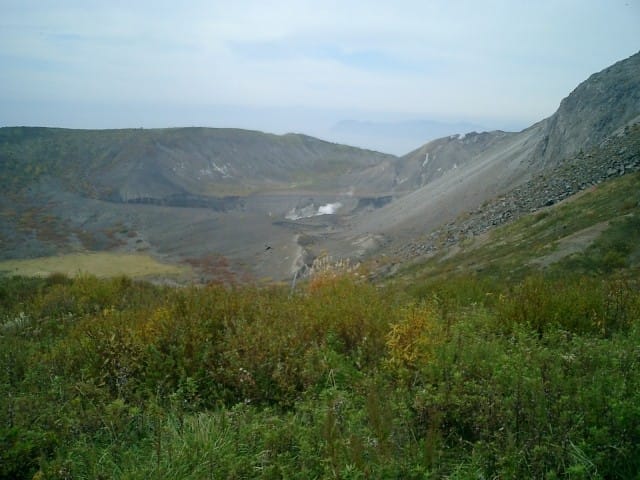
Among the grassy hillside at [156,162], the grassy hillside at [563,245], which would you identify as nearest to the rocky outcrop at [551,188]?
the grassy hillside at [563,245]

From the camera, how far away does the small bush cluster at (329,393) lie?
312cm

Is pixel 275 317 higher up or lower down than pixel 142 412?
higher up

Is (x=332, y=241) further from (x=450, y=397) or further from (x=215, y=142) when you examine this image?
(x=215, y=142)

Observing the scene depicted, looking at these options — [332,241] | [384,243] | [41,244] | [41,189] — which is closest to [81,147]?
[41,189]

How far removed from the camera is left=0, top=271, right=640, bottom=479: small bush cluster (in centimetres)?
312

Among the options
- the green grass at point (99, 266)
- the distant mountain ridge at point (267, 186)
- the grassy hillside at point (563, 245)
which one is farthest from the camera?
the green grass at point (99, 266)

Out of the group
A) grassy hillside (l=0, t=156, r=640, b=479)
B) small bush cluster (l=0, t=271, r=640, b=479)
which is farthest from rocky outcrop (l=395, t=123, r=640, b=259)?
small bush cluster (l=0, t=271, r=640, b=479)

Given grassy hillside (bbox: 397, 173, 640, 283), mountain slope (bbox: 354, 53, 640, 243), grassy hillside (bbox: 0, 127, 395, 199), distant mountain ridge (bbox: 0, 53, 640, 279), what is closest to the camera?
grassy hillside (bbox: 397, 173, 640, 283)

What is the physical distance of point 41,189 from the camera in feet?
203

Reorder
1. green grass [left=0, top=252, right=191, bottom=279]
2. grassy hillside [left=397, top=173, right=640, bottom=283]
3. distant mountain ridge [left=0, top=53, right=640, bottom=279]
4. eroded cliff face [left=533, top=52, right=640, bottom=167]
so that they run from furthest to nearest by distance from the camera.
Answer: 1. green grass [left=0, top=252, right=191, bottom=279]
2. distant mountain ridge [left=0, top=53, right=640, bottom=279]
3. eroded cliff face [left=533, top=52, right=640, bottom=167]
4. grassy hillside [left=397, top=173, right=640, bottom=283]

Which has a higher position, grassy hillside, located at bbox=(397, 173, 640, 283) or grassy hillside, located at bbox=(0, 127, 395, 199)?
grassy hillside, located at bbox=(0, 127, 395, 199)

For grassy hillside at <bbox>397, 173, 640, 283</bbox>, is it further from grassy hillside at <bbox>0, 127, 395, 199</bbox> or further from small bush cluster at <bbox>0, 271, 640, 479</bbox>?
grassy hillside at <bbox>0, 127, 395, 199</bbox>

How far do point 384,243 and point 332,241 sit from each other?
7.69 metres

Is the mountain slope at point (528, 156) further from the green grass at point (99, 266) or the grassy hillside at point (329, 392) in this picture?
the grassy hillside at point (329, 392)
